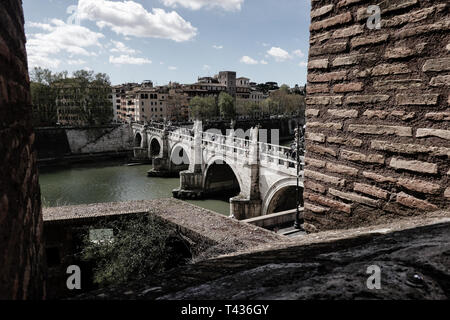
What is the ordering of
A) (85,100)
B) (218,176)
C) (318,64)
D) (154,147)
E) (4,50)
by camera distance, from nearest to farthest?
1. (4,50)
2. (318,64)
3. (218,176)
4. (154,147)
5. (85,100)

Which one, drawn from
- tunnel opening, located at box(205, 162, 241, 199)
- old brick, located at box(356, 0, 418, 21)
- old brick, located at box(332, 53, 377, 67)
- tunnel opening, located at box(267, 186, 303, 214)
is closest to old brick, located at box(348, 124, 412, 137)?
old brick, located at box(332, 53, 377, 67)

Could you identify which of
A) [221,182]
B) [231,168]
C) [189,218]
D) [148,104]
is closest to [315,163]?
[189,218]

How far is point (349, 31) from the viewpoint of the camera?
314 cm

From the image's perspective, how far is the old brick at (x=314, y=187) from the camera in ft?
11.6

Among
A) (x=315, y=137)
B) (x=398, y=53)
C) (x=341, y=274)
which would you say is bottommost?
(x=341, y=274)

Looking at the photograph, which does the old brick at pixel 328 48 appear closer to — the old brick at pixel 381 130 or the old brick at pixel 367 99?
the old brick at pixel 367 99

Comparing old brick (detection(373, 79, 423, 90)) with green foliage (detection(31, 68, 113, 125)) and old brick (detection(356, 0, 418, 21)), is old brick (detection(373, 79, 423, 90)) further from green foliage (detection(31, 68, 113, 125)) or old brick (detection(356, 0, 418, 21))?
green foliage (detection(31, 68, 113, 125))

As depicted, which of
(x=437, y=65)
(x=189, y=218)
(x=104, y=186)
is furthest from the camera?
(x=104, y=186)

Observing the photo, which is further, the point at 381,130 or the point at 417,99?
the point at 381,130

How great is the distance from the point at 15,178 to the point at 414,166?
2740 mm

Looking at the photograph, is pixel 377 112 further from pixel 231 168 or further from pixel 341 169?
pixel 231 168

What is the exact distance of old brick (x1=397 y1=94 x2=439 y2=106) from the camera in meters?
2.65

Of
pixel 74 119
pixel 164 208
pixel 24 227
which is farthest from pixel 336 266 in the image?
pixel 74 119
